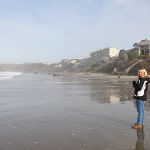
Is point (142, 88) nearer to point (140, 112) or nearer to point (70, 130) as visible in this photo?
point (140, 112)

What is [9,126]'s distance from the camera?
9.33 meters

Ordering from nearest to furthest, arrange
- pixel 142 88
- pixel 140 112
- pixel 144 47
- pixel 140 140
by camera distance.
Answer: pixel 140 140 < pixel 140 112 < pixel 142 88 < pixel 144 47

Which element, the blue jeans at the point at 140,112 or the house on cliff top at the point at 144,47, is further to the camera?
the house on cliff top at the point at 144,47

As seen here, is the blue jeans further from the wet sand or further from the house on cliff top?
the house on cliff top

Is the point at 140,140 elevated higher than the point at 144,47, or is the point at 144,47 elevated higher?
the point at 144,47

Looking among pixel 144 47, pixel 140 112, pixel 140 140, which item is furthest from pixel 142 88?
pixel 144 47

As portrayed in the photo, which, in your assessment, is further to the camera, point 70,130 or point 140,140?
point 70,130

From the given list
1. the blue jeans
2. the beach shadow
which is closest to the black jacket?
the blue jeans

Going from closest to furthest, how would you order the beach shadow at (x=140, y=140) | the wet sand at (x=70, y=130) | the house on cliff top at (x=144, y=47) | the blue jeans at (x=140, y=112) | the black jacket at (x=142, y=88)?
the beach shadow at (x=140, y=140) < the wet sand at (x=70, y=130) < the blue jeans at (x=140, y=112) < the black jacket at (x=142, y=88) < the house on cliff top at (x=144, y=47)

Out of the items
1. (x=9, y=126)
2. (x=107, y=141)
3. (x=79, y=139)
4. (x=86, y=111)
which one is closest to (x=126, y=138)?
(x=107, y=141)

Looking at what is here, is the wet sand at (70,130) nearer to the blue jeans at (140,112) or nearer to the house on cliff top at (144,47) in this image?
the blue jeans at (140,112)

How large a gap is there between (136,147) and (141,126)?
7.46 feet

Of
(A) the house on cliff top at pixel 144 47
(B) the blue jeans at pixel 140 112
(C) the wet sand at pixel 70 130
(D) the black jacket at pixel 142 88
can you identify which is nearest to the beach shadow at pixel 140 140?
(C) the wet sand at pixel 70 130

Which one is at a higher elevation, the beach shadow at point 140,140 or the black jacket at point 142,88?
the black jacket at point 142,88
